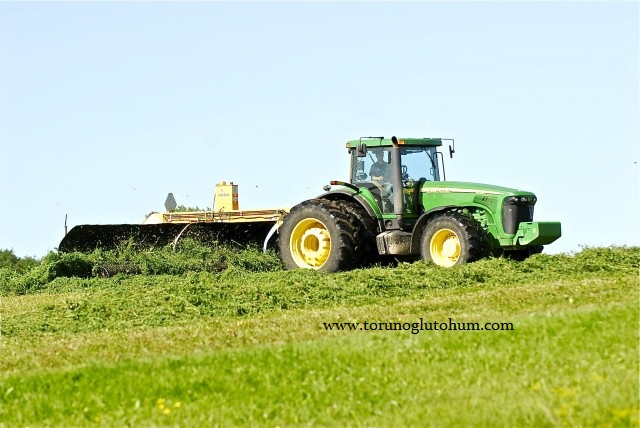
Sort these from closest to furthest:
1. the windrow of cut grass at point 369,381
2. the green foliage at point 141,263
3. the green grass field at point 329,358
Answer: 1. the windrow of cut grass at point 369,381
2. the green grass field at point 329,358
3. the green foliage at point 141,263

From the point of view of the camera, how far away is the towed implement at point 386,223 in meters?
18.7

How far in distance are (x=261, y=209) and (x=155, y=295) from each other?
5808 mm

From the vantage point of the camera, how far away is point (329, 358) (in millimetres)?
10258

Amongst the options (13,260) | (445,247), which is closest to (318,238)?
(445,247)

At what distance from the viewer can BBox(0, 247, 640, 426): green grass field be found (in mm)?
8758

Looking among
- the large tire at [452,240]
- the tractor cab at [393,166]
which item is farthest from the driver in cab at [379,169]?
the large tire at [452,240]

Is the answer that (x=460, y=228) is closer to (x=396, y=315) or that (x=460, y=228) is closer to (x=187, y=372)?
(x=396, y=315)

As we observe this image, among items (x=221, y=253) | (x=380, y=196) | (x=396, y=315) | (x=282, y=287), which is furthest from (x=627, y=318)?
(x=221, y=253)

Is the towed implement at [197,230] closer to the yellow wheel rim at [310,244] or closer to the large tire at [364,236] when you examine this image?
the yellow wheel rim at [310,244]

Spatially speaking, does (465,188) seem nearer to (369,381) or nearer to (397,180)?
(397,180)

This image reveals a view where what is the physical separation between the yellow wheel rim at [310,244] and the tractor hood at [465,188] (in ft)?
6.73

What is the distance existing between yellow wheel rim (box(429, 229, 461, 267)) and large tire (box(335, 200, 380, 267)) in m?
1.51

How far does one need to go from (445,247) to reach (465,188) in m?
1.14

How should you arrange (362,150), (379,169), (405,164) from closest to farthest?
(362,150)
(405,164)
(379,169)
